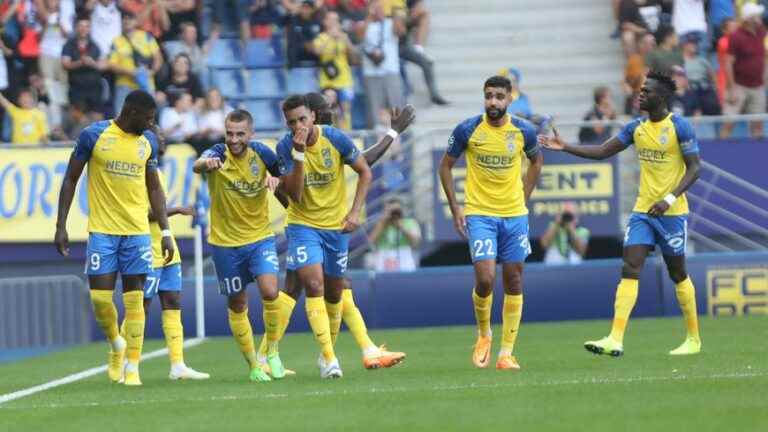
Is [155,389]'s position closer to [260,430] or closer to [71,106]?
[260,430]

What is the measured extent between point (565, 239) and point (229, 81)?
659 centimetres

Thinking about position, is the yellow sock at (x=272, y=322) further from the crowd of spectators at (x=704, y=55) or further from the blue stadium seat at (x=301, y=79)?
the blue stadium seat at (x=301, y=79)

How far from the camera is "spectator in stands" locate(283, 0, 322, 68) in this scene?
27.0 m

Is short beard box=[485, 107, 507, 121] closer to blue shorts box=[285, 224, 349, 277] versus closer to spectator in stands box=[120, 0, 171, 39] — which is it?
blue shorts box=[285, 224, 349, 277]

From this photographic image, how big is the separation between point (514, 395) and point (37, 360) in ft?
28.9

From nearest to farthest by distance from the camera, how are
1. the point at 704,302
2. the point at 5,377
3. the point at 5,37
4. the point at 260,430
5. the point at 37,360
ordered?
the point at 260,430
the point at 5,377
the point at 37,360
the point at 704,302
the point at 5,37

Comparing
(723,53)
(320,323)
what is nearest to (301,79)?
(723,53)

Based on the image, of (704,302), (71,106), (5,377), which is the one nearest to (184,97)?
(71,106)

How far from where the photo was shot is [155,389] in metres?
13.6

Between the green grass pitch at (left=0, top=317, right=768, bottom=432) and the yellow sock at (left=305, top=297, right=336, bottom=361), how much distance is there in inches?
11.8

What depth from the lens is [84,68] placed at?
26203mm

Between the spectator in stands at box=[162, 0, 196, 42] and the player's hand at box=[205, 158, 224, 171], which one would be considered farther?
the spectator in stands at box=[162, 0, 196, 42]

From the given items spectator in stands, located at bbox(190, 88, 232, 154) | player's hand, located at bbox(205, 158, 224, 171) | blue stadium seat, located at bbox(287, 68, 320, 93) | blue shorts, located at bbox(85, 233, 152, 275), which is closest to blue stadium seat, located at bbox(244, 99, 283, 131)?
blue stadium seat, located at bbox(287, 68, 320, 93)

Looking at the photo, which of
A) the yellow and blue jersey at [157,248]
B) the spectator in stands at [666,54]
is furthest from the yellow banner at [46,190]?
the yellow and blue jersey at [157,248]
